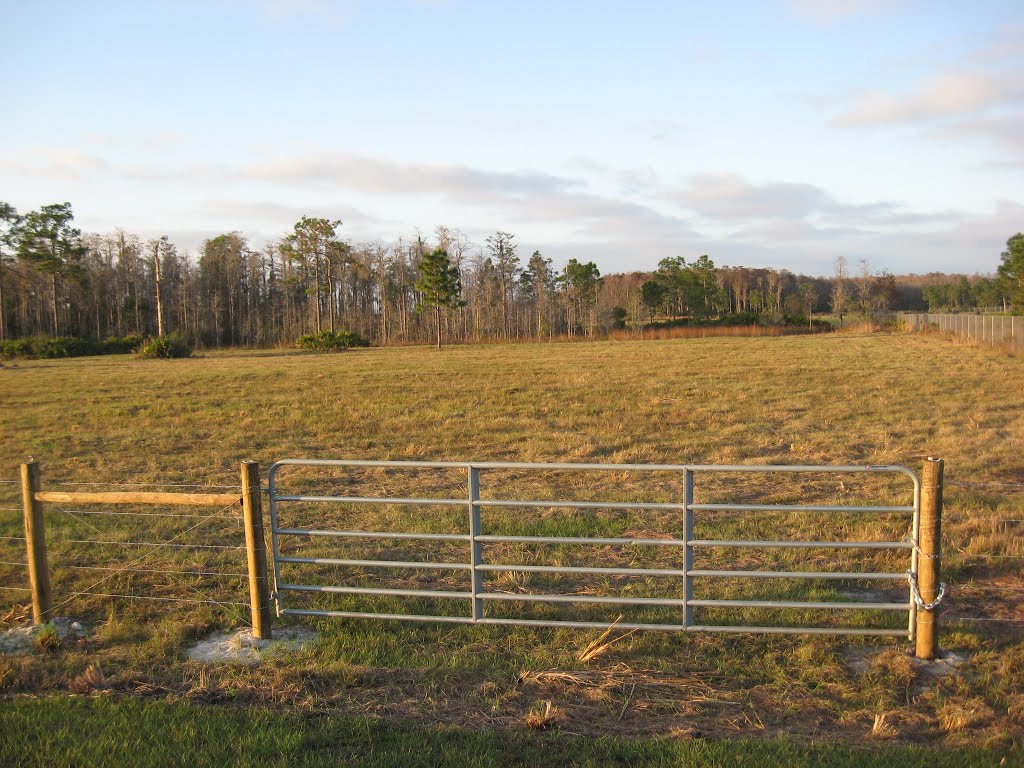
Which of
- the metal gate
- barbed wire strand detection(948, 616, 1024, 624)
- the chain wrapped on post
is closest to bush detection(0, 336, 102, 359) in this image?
the metal gate

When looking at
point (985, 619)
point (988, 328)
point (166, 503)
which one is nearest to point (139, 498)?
point (166, 503)

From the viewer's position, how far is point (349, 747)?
4.45m

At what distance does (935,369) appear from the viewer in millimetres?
29422

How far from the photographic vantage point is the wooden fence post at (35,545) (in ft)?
20.6

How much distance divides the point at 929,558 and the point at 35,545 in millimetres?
6905

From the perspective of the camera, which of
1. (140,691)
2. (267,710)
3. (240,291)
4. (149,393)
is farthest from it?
(240,291)

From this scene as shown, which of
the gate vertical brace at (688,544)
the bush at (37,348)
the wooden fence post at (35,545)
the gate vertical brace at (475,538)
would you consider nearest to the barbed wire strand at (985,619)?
the gate vertical brace at (688,544)

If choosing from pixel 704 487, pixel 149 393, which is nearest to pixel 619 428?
pixel 704 487

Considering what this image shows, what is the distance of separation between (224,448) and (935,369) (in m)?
26.1

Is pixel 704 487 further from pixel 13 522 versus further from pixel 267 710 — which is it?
pixel 13 522

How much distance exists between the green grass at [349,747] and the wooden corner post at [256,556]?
1222 millimetres

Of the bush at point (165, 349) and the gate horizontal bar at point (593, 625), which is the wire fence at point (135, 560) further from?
the bush at point (165, 349)

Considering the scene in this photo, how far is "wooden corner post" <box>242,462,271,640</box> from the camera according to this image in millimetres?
5953

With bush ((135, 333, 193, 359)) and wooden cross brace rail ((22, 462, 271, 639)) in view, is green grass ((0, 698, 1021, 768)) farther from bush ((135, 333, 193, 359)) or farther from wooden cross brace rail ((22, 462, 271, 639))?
bush ((135, 333, 193, 359))
